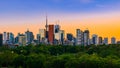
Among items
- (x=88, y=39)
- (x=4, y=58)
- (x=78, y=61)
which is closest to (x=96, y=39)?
(x=88, y=39)

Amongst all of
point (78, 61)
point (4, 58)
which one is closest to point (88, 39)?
point (4, 58)

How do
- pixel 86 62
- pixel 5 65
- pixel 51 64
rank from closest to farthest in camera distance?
1. pixel 86 62
2. pixel 51 64
3. pixel 5 65

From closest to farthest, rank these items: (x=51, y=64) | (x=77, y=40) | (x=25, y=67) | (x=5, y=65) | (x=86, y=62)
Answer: (x=86, y=62)
(x=51, y=64)
(x=25, y=67)
(x=5, y=65)
(x=77, y=40)

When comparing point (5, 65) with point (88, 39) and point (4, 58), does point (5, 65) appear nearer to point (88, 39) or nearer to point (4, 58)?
point (4, 58)

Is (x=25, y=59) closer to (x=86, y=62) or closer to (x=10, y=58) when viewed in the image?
(x=10, y=58)

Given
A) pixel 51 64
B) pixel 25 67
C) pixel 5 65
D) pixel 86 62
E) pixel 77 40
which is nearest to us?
pixel 86 62

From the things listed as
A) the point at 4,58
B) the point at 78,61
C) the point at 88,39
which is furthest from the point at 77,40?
the point at 78,61

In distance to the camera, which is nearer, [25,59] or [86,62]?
[86,62]

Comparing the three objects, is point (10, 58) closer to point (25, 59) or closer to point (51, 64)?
point (25, 59)

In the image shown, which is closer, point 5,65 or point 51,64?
point 51,64
